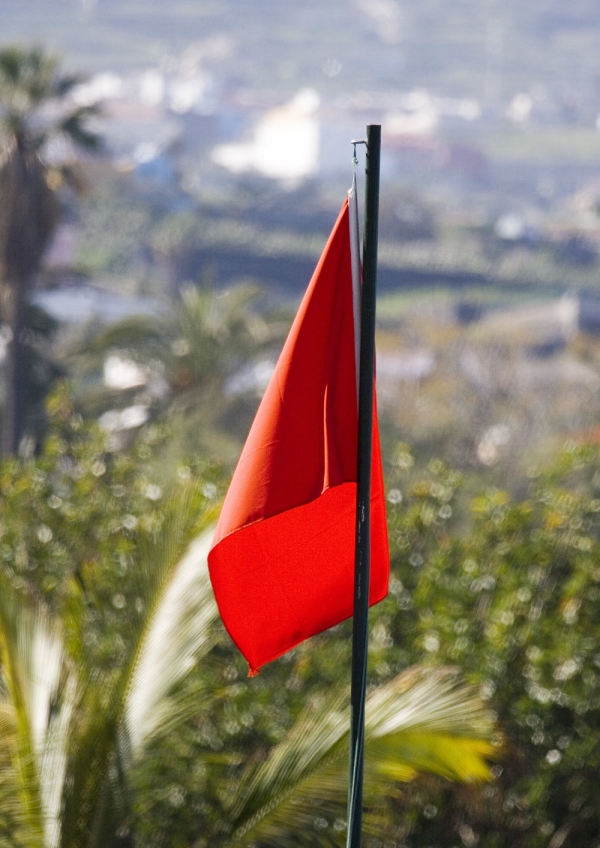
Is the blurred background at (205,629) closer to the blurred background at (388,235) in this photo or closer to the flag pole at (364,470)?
the flag pole at (364,470)

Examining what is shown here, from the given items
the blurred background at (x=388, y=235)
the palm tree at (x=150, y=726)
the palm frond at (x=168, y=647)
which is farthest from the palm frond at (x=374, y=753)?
the blurred background at (x=388, y=235)

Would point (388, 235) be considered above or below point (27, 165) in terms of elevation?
below

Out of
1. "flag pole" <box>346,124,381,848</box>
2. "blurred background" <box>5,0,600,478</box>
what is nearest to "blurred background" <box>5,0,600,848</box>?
"flag pole" <box>346,124,381,848</box>

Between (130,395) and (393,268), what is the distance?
86975 millimetres

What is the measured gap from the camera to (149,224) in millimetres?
117250

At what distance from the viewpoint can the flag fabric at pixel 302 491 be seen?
3.92m

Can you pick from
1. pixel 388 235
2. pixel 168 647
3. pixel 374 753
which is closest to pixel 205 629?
pixel 168 647

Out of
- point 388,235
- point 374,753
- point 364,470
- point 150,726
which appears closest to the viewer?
point 364,470

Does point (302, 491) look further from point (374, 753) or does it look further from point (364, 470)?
point (374, 753)

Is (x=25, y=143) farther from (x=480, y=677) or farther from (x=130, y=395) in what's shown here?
(x=480, y=677)

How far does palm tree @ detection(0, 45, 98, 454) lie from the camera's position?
899 inches

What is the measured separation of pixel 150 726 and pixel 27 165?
18.9m

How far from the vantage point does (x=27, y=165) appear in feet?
75.2

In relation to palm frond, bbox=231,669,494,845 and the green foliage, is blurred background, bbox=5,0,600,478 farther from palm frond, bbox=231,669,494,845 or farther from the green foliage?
palm frond, bbox=231,669,494,845
